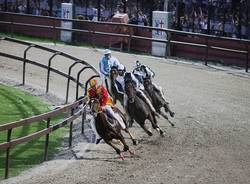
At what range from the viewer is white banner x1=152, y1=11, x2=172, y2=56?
29969 millimetres

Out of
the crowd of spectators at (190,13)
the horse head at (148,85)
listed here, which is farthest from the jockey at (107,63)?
the crowd of spectators at (190,13)

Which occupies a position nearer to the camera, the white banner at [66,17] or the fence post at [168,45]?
the fence post at [168,45]

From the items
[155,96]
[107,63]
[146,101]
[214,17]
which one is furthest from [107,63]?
[214,17]

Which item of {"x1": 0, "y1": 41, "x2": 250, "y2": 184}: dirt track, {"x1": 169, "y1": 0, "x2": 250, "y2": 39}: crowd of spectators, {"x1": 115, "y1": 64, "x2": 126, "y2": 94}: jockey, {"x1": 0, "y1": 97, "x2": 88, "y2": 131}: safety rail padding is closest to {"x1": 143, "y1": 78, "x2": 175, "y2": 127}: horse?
{"x1": 0, "y1": 41, "x2": 250, "y2": 184}: dirt track

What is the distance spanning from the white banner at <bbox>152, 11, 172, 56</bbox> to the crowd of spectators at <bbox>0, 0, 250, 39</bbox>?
63 centimetres

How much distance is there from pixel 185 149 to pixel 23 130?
14.3 ft

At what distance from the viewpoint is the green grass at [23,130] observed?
43.1 feet

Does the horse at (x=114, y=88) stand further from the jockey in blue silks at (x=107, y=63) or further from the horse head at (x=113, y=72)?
the jockey in blue silks at (x=107, y=63)

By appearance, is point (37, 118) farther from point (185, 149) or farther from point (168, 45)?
point (168, 45)


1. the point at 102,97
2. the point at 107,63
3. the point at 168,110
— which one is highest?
the point at 107,63

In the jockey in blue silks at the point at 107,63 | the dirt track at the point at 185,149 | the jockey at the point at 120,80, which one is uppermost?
the jockey in blue silks at the point at 107,63

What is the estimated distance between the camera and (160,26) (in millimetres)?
30969

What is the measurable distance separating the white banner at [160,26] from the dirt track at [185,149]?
599cm

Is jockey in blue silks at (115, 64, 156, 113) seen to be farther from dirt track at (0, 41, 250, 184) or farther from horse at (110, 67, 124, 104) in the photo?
dirt track at (0, 41, 250, 184)
